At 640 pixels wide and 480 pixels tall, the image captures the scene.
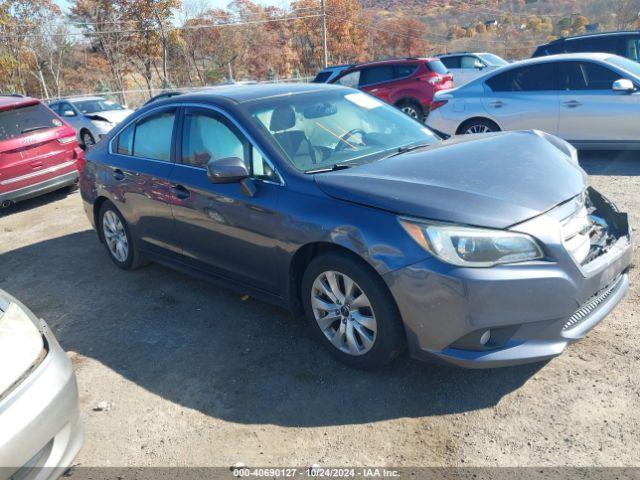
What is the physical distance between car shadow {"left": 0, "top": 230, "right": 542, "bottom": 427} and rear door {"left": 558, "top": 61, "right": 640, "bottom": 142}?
5296 mm

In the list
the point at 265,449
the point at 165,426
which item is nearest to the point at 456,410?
the point at 265,449

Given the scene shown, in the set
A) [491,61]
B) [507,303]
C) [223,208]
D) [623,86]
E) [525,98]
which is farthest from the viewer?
[491,61]

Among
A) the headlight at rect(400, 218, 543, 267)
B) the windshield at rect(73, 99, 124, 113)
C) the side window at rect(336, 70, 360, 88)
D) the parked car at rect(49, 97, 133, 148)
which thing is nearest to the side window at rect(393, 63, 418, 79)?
the side window at rect(336, 70, 360, 88)

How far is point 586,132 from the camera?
7441 mm

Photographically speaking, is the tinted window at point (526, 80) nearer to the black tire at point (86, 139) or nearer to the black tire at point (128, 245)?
the black tire at point (128, 245)

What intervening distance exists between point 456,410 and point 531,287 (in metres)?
0.80

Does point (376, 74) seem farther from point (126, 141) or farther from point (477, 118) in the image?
point (126, 141)

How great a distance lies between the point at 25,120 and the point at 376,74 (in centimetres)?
792

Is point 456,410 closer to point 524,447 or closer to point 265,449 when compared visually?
point 524,447

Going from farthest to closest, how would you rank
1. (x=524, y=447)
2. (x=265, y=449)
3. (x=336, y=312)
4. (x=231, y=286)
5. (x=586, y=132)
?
(x=586, y=132) → (x=231, y=286) → (x=336, y=312) → (x=265, y=449) → (x=524, y=447)

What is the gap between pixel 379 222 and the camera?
291 centimetres

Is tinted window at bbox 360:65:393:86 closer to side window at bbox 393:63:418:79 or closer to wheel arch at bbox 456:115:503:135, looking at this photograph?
side window at bbox 393:63:418:79

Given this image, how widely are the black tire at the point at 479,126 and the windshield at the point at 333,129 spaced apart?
13.6ft

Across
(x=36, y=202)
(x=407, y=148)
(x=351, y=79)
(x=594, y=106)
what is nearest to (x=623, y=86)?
(x=594, y=106)
